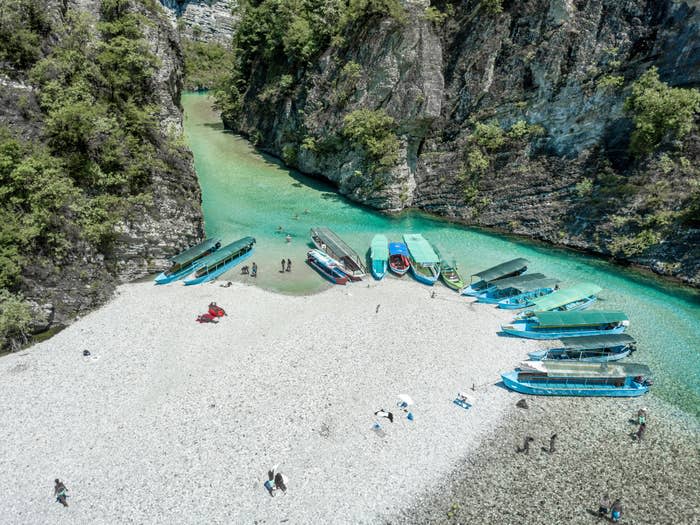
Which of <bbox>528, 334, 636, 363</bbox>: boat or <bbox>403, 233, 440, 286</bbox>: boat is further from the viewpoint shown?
<bbox>403, 233, 440, 286</bbox>: boat

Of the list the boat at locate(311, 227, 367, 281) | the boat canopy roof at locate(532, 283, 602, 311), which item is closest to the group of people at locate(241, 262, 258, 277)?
the boat at locate(311, 227, 367, 281)

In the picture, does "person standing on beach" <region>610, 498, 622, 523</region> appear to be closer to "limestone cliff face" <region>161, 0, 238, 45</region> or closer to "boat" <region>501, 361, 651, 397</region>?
"boat" <region>501, 361, 651, 397</region>

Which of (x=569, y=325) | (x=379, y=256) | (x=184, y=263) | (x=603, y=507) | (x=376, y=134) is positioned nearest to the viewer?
(x=603, y=507)

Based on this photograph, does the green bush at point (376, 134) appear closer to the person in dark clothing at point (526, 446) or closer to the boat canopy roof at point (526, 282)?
the boat canopy roof at point (526, 282)

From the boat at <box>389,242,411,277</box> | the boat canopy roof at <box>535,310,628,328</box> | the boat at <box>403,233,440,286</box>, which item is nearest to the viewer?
the boat canopy roof at <box>535,310,628,328</box>

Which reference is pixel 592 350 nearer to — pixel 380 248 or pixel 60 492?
pixel 380 248

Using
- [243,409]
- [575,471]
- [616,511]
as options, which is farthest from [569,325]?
[243,409]
